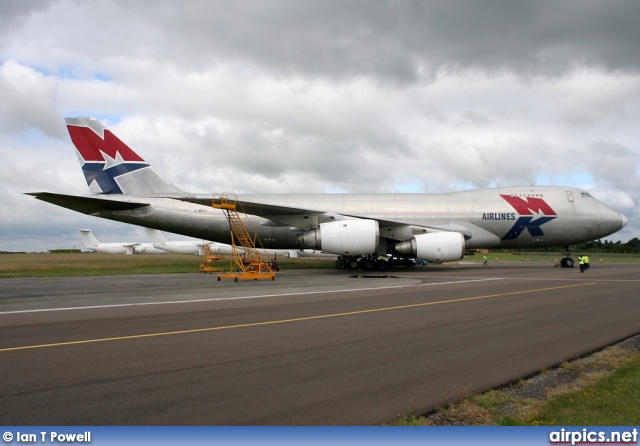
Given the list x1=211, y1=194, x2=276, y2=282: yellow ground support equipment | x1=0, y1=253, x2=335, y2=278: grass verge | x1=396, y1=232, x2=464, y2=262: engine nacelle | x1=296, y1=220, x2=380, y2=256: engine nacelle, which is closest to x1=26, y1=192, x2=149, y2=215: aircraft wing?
x1=0, y1=253, x2=335, y2=278: grass verge

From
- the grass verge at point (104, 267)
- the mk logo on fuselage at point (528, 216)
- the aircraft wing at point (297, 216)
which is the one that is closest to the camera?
the aircraft wing at point (297, 216)

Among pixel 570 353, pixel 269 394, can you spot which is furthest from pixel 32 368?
pixel 570 353

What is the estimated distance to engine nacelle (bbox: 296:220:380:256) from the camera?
23172 millimetres

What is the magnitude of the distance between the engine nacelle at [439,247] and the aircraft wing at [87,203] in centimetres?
1537

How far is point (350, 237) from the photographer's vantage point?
2317cm

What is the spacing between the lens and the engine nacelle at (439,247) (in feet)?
78.0

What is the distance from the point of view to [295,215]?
24.6 m

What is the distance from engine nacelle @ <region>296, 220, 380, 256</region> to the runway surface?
1078cm

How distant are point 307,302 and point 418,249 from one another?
13285 mm

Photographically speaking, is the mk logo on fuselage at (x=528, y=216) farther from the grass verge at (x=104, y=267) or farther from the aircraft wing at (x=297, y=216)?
the grass verge at (x=104, y=267)

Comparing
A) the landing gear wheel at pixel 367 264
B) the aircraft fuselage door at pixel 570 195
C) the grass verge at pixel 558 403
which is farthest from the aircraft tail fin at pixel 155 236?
the grass verge at pixel 558 403

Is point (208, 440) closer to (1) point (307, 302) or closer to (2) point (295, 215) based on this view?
(1) point (307, 302)

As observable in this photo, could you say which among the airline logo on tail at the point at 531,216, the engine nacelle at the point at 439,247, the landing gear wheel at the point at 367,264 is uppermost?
the airline logo on tail at the point at 531,216

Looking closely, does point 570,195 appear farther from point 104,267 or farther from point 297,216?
point 104,267
